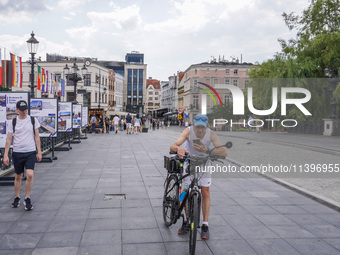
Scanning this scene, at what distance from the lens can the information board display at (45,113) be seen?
12688mm

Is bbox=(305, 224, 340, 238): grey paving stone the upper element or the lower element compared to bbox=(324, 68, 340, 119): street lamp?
lower

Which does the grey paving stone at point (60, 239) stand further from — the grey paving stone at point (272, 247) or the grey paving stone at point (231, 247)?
the grey paving stone at point (272, 247)

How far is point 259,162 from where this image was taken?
13.2m

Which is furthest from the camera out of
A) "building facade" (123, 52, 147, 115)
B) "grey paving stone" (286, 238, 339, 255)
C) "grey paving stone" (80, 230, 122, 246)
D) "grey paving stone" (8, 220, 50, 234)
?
"building facade" (123, 52, 147, 115)

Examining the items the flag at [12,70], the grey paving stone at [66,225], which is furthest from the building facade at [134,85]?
the grey paving stone at [66,225]

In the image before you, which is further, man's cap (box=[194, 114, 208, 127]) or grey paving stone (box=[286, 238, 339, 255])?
man's cap (box=[194, 114, 208, 127])

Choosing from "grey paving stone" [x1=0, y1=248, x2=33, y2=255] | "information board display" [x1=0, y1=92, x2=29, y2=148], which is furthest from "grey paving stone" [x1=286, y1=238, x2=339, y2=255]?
"information board display" [x1=0, y1=92, x2=29, y2=148]

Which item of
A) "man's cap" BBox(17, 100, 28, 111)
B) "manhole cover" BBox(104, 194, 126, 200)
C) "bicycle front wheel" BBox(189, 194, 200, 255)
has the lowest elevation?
"manhole cover" BBox(104, 194, 126, 200)

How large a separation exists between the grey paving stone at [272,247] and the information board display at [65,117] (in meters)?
12.7

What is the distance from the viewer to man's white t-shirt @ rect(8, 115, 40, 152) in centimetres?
648

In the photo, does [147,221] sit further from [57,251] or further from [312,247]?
[312,247]

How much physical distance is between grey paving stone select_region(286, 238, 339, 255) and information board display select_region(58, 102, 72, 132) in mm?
12903

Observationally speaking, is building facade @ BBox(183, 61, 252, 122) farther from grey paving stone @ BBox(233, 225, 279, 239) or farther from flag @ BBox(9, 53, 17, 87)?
grey paving stone @ BBox(233, 225, 279, 239)

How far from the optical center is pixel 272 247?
4.73m
